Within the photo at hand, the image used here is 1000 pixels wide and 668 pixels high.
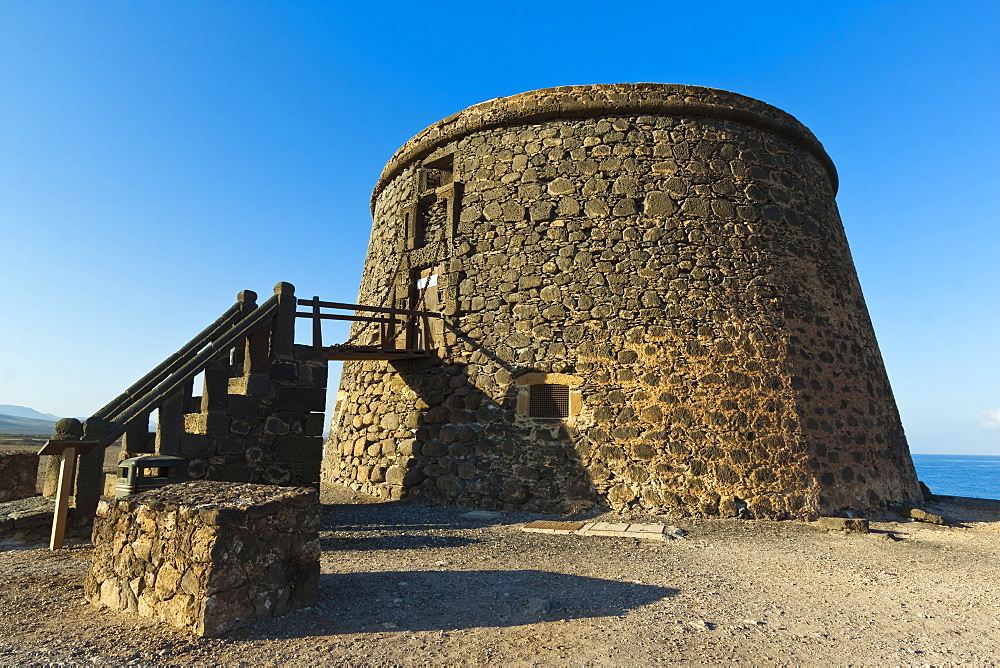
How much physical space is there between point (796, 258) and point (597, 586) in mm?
6735

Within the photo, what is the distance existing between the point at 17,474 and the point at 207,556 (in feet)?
24.4

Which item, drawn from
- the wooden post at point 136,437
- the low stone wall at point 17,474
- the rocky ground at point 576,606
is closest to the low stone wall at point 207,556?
the rocky ground at point 576,606

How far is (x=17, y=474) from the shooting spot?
886 cm

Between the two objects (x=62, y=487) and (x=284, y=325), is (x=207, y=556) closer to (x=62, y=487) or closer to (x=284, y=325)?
(x=62, y=487)

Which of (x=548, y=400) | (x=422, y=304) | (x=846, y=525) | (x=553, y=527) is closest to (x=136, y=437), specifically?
(x=553, y=527)

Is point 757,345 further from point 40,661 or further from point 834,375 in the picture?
point 40,661

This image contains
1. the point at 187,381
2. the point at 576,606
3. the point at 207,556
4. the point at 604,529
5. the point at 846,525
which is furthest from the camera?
the point at 846,525

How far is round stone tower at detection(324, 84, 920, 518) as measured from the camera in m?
8.38

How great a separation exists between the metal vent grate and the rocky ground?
2255mm

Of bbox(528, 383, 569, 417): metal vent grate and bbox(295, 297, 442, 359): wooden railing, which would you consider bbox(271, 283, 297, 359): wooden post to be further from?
bbox(528, 383, 569, 417): metal vent grate

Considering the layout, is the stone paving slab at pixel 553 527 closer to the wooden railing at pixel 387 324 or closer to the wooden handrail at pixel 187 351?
the wooden railing at pixel 387 324

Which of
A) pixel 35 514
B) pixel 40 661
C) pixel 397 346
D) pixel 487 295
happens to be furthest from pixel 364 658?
pixel 397 346

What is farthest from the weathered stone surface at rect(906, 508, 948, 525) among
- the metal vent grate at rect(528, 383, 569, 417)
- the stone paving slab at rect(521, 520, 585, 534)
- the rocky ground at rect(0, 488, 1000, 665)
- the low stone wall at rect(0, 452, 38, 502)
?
the low stone wall at rect(0, 452, 38, 502)

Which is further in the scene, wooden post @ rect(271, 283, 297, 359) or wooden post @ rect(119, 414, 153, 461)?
wooden post @ rect(271, 283, 297, 359)
